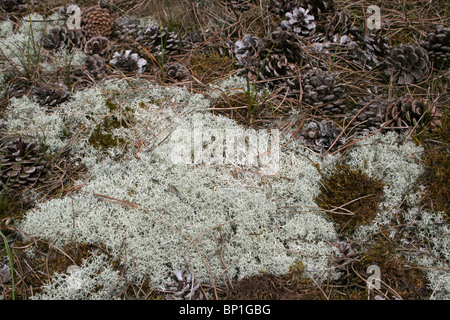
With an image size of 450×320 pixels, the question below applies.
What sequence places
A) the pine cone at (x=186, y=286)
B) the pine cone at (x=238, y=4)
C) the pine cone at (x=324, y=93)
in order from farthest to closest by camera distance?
1. the pine cone at (x=238, y=4)
2. the pine cone at (x=324, y=93)
3. the pine cone at (x=186, y=286)

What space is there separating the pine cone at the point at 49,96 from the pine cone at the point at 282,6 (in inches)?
88.2

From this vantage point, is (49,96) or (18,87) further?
(18,87)

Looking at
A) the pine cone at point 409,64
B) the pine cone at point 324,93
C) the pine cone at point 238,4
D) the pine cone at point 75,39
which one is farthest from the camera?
the pine cone at point 238,4

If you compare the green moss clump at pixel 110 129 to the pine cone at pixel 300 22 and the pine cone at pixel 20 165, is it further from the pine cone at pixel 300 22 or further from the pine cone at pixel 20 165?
the pine cone at pixel 300 22

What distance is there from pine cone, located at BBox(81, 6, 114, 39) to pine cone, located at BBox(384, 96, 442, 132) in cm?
285

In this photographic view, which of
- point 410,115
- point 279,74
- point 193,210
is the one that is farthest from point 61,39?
point 410,115

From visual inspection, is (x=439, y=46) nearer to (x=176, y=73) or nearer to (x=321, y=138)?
(x=321, y=138)

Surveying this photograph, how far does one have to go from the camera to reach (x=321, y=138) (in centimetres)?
259

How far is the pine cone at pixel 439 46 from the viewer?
2.95m

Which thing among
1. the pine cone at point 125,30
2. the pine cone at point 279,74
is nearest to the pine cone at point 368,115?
the pine cone at point 279,74

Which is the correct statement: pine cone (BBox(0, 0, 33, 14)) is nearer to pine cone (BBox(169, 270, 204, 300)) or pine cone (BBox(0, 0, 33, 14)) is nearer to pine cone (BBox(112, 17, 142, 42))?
pine cone (BBox(112, 17, 142, 42))

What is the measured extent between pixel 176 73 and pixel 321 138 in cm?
147
